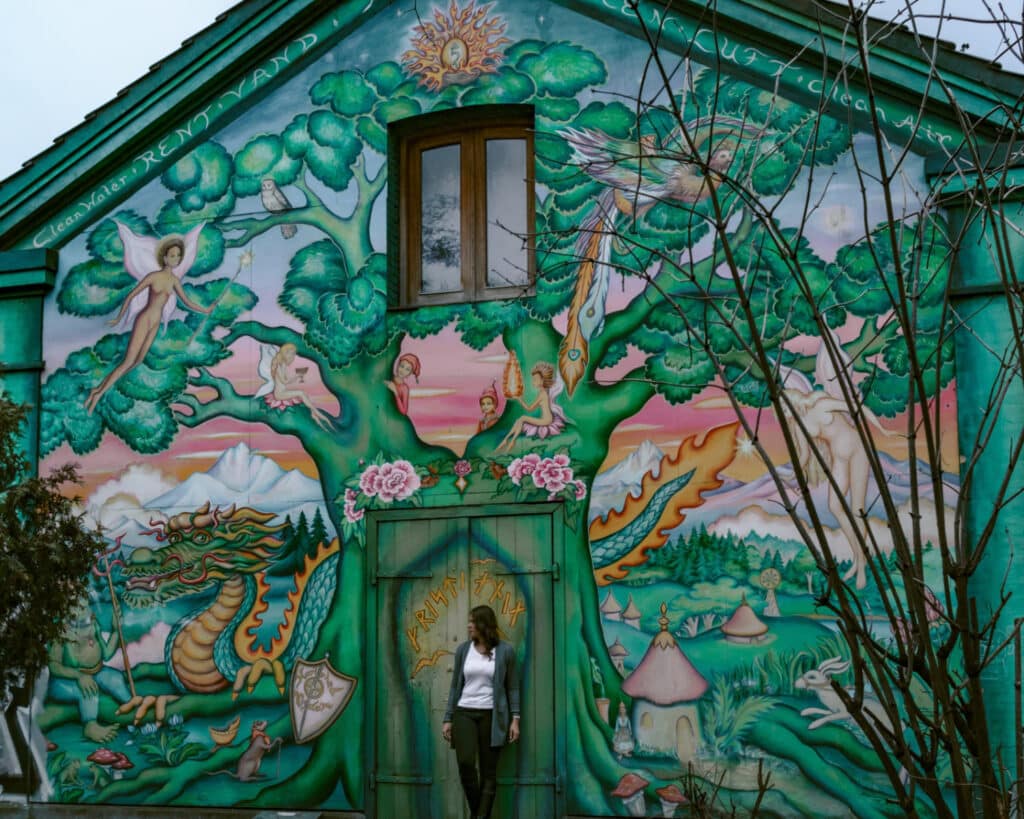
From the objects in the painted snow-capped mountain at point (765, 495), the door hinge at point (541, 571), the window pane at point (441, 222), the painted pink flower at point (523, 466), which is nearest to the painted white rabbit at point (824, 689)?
the painted snow-capped mountain at point (765, 495)

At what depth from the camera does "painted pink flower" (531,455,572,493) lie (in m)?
10.6

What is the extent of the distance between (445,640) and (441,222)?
3620 millimetres

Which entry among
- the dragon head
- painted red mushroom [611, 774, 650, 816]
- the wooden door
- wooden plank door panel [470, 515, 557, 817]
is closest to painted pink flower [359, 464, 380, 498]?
the wooden door

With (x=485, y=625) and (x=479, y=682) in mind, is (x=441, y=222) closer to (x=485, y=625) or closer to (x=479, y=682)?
(x=485, y=625)

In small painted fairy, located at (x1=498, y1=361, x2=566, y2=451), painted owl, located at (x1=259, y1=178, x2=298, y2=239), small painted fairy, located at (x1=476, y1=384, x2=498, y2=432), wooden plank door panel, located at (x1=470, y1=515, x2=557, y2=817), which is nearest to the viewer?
wooden plank door panel, located at (x1=470, y1=515, x2=557, y2=817)

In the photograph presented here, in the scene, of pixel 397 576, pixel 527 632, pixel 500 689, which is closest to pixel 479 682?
pixel 500 689

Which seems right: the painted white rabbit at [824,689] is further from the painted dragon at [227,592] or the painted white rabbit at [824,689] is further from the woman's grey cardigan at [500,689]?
the painted dragon at [227,592]

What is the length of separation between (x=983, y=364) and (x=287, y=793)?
257 inches

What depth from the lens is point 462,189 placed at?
11.6 meters

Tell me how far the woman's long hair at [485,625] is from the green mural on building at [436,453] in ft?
1.45

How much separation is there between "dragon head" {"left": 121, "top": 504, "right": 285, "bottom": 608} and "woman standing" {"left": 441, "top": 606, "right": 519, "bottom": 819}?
2197mm

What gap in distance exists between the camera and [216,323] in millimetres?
11914

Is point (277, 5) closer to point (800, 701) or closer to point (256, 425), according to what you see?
point (256, 425)

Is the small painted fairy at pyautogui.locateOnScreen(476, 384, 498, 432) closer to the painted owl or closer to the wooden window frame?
the wooden window frame
